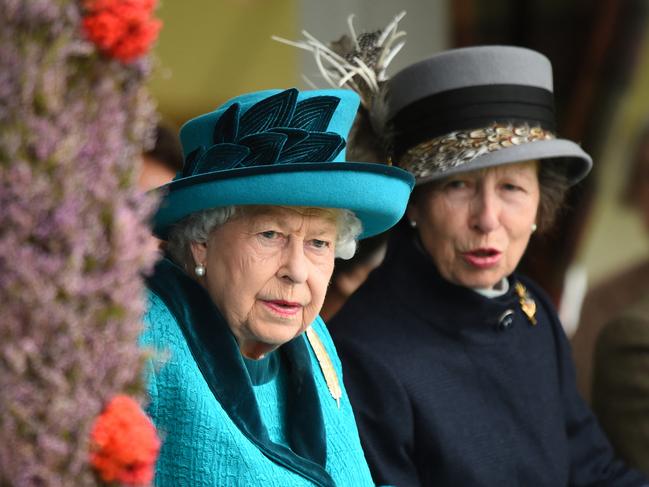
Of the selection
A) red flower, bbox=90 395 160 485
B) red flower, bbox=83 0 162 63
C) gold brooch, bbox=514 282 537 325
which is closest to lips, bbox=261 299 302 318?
red flower, bbox=90 395 160 485

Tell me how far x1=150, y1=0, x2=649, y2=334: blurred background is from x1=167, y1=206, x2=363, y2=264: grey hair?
10.3 ft

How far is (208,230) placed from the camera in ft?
6.74

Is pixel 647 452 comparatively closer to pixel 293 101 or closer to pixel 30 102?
pixel 293 101

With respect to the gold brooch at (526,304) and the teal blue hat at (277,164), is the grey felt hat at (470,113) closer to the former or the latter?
the gold brooch at (526,304)

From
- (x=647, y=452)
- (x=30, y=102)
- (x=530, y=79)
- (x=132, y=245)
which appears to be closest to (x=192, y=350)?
(x=132, y=245)

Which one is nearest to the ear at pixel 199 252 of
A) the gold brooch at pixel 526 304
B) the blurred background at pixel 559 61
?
the gold brooch at pixel 526 304

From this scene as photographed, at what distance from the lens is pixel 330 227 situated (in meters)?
2.09

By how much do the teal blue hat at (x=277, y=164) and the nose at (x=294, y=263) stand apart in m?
0.12

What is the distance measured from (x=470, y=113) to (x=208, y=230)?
99cm

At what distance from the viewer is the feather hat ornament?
2.78 m

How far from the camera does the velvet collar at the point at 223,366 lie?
6.40 ft

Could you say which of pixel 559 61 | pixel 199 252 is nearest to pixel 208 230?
pixel 199 252

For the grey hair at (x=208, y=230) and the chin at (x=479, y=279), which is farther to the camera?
the chin at (x=479, y=279)

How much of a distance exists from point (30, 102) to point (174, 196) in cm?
81
